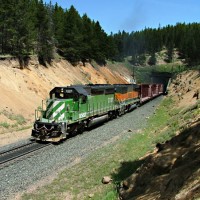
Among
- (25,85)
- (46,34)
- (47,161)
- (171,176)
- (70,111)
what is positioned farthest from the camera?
(46,34)

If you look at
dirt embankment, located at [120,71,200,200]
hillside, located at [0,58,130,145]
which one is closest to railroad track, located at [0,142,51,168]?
hillside, located at [0,58,130,145]

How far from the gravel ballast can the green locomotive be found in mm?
918

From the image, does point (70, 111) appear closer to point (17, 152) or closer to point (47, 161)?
point (17, 152)

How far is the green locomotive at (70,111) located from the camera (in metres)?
23.3

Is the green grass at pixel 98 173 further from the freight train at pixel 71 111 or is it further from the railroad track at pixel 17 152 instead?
the freight train at pixel 71 111

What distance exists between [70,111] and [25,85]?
21608mm

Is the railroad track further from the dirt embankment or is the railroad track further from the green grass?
the dirt embankment

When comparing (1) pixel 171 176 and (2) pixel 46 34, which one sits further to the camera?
(2) pixel 46 34

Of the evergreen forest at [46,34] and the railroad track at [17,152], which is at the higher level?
the evergreen forest at [46,34]

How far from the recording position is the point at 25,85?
4469 centimetres

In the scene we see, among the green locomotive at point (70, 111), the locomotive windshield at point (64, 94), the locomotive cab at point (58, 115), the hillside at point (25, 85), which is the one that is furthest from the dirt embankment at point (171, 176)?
the hillside at point (25, 85)

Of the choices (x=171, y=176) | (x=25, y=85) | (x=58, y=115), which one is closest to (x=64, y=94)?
(x=58, y=115)

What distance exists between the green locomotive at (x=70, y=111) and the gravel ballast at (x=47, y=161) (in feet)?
3.01

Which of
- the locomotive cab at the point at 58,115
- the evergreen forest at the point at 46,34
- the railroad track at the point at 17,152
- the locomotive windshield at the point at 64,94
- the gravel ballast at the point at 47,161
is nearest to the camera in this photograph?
the gravel ballast at the point at 47,161
